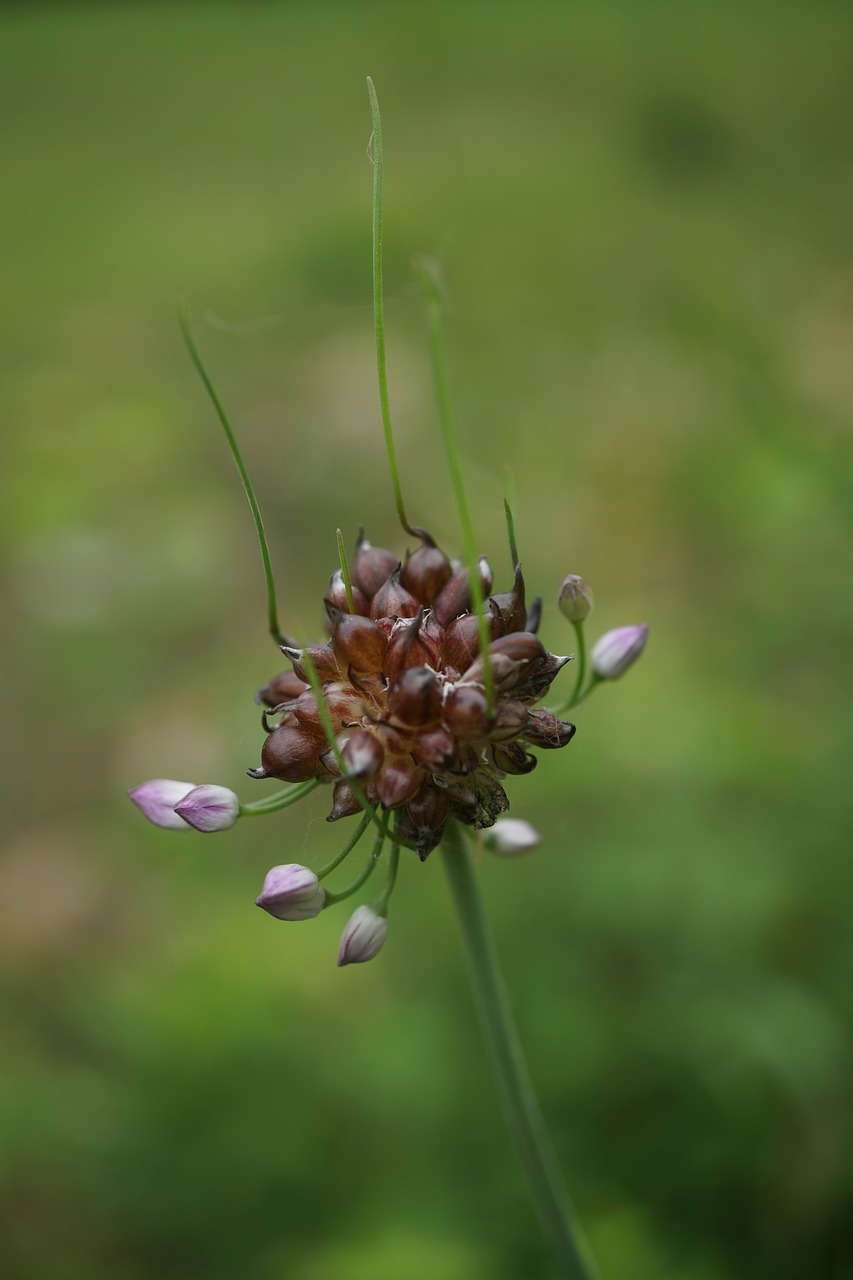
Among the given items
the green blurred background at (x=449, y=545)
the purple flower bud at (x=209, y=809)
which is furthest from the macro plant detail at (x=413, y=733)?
the green blurred background at (x=449, y=545)

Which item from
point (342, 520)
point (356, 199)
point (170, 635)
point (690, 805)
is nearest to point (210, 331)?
point (356, 199)

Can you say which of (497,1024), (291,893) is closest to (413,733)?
(291,893)

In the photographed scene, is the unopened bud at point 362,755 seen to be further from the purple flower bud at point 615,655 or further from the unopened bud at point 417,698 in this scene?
the purple flower bud at point 615,655

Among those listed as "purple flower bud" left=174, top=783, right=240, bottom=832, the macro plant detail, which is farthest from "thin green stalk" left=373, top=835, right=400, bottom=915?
"purple flower bud" left=174, top=783, right=240, bottom=832

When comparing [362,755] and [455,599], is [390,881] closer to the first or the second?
→ [362,755]

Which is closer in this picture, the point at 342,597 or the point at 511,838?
the point at 342,597

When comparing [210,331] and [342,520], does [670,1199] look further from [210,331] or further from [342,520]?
Answer: [210,331]

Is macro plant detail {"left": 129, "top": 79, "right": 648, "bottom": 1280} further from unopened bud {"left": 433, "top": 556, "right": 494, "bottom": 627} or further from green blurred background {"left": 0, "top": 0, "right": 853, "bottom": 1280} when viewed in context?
green blurred background {"left": 0, "top": 0, "right": 853, "bottom": 1280}
